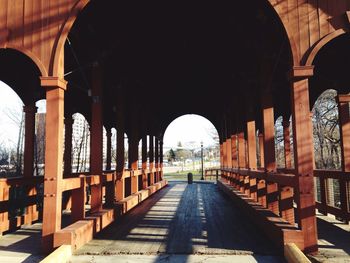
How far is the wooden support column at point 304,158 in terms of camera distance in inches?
170

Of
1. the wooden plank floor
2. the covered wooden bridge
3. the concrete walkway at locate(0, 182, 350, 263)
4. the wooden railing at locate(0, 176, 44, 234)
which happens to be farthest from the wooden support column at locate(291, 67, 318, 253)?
the wooden railing at locate(0, 176, 44, 234)

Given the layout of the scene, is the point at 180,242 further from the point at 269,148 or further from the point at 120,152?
the point at 120,152

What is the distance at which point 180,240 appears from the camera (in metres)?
5.07

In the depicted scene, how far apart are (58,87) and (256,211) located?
3.92 m

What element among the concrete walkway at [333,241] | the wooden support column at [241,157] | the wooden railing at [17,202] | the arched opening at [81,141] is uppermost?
the arched opening at [81,141]

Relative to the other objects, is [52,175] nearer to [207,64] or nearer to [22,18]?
[22,18]

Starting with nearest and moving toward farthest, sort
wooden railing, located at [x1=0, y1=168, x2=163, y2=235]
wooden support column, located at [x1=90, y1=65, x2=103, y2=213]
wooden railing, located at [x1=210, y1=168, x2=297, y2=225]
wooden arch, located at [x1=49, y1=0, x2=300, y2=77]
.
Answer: wooden arch, located at [x1=49, y1=0, x2=300, y2=77], wooden railing, located at [x1=210, y1=168, x2=297, y2=225], wooden railing, located at [x1=0, y1=168, x2=163, y2=235], wooden support column, located at [x1=90, y1=65, x2=103, y2=213]

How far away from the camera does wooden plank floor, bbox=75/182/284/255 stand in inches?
178

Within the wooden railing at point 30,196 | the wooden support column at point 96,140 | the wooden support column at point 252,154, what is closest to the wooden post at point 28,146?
the wooden railing at point 30,196

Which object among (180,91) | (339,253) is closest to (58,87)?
(339,253)

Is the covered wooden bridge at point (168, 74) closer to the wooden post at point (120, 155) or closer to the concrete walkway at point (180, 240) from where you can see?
the wooden post at point (120, 155)

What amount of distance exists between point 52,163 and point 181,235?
229cm

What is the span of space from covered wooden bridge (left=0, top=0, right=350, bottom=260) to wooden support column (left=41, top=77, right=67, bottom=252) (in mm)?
14

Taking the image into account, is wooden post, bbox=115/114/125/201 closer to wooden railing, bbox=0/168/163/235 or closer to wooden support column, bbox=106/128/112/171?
wooden railing, bbox=0/168/163/235
